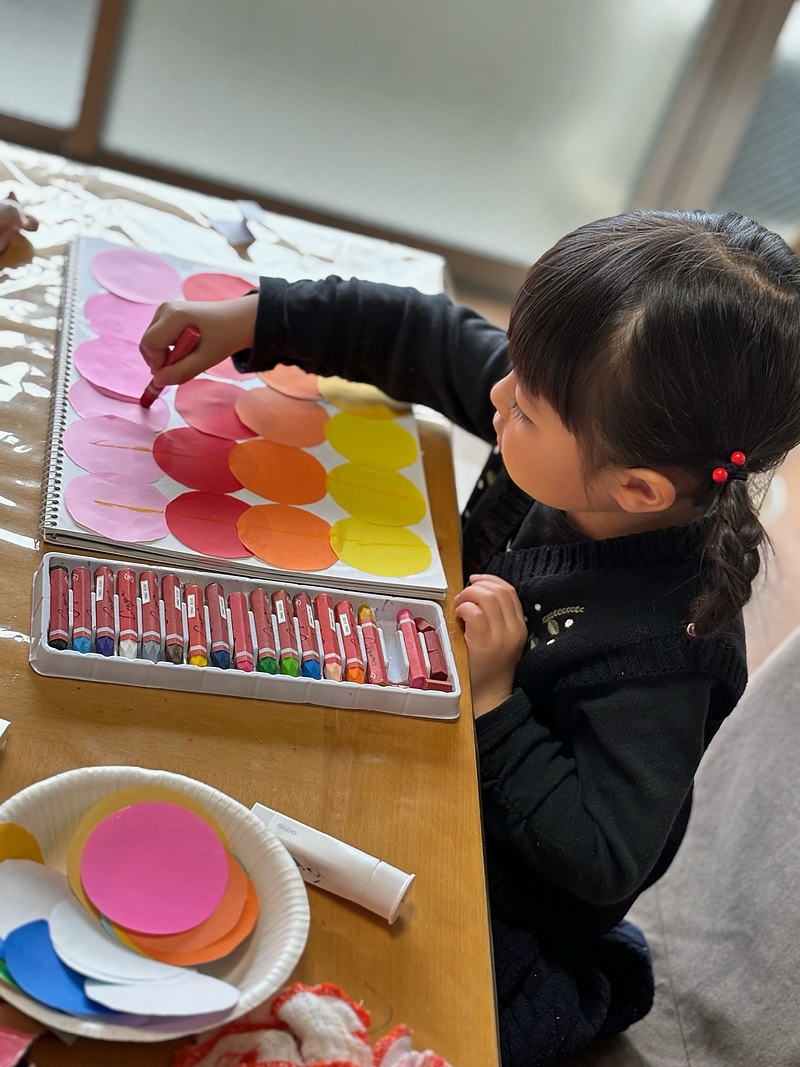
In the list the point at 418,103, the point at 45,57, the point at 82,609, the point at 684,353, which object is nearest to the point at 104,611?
the point at 82,609

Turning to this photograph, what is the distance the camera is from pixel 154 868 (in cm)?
59

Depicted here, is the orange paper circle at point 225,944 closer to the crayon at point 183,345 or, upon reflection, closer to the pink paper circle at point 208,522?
→ the pink paper circle at point 208,522

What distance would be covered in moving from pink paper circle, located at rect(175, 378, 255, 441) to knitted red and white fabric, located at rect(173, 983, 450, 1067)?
0.52 metres

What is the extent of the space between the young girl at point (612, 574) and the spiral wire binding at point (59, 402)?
85 mm

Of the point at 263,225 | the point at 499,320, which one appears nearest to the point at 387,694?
the point at 263,225

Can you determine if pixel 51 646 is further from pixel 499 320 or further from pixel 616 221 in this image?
pixel 499 320

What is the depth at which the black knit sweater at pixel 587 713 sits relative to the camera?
77 cm

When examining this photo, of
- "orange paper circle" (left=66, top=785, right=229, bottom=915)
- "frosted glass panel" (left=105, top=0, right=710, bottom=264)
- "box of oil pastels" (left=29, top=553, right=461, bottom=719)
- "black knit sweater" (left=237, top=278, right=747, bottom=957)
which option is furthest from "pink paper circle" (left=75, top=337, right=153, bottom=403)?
"frosted glass panel" (left=105, top=0, right=710, bottom=264)

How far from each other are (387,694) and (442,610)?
0.13 m

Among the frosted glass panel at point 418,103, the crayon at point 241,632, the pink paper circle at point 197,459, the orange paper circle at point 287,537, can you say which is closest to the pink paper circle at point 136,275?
the pink paper circle at point 197,459

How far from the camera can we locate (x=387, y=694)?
755 mm

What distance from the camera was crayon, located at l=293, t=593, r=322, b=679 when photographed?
761mm

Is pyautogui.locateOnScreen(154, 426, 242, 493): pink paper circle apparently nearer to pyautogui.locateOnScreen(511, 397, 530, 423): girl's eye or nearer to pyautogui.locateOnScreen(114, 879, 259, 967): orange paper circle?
pyautogui.locateOnScreen(511, 397, 530, 423): girl's eye

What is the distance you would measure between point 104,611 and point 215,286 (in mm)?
508
